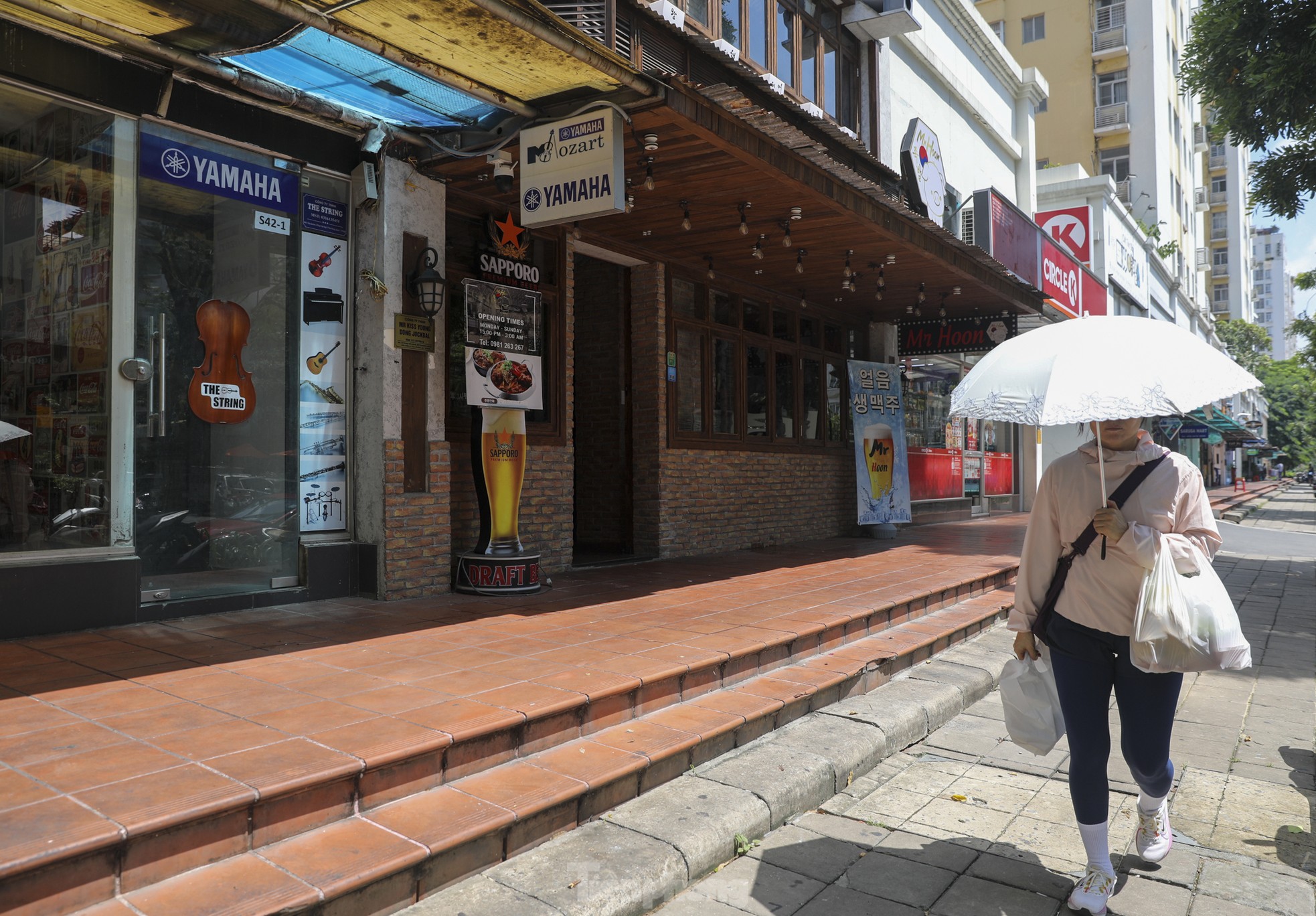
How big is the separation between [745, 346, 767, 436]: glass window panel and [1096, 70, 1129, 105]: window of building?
90.9 feet

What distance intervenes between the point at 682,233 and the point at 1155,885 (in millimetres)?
7030

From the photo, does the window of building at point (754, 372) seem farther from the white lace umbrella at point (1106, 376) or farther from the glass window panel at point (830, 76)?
the white lace umbrella at point (1106, 376)

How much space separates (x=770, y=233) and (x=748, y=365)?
2.53 metres

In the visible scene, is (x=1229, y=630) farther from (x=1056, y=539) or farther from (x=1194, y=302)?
(x=1194, y=302)

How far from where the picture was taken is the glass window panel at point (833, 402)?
42.3ft

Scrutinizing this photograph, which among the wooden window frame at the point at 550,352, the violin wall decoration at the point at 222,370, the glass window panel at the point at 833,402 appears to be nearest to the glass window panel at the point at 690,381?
the wooden window frame at the point at 550,352

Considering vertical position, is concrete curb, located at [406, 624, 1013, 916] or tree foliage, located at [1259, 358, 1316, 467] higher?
tree foliage, located at [1259, 358, 1316, 467]

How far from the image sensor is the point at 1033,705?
10.8ft

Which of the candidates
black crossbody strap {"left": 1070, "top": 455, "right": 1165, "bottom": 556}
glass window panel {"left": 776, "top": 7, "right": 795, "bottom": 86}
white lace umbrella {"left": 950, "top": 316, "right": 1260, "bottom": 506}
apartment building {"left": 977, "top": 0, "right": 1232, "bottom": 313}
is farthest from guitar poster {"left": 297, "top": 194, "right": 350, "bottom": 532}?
apartment building {"left": 977, "top": 0, "right": 1232, "bottom": 313}

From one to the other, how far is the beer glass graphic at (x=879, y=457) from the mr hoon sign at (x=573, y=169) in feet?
24.4

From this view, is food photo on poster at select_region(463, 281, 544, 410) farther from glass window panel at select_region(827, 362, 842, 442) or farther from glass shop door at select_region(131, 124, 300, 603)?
glass window panel at select_region(827, 362, 842, 442)

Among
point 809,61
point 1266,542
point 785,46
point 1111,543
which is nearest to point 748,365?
point 785,46

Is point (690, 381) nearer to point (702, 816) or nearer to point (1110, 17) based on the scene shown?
point (702, 816)

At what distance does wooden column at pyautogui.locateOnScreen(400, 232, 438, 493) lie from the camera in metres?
6.62
